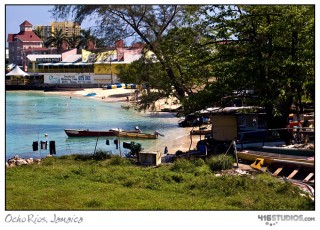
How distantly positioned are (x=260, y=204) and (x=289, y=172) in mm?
2680

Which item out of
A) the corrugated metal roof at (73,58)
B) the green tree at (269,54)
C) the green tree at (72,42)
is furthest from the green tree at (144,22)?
the green tree at (72,42)

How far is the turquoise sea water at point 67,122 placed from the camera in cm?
2042

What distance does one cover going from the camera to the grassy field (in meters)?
8.54

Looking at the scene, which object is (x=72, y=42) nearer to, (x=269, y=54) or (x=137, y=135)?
(x=137, y=135)

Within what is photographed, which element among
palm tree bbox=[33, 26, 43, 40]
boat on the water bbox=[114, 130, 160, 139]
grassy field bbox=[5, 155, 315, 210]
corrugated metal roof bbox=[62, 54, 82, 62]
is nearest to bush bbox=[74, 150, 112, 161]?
grassy field bbox=[5, 155, 315, 210]

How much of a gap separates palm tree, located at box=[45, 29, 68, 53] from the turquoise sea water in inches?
583

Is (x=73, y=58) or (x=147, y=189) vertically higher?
(x=73, y=58)

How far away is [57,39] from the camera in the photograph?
227ft

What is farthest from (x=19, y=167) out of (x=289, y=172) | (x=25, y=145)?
(x=25, y=145)

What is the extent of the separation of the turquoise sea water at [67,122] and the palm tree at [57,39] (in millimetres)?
14808

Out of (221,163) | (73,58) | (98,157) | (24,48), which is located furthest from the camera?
(24,48)

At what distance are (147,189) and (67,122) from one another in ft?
77.0

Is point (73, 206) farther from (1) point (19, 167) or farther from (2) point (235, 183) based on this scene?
(1) point (19, 167)

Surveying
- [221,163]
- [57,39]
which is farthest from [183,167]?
[57,39]
